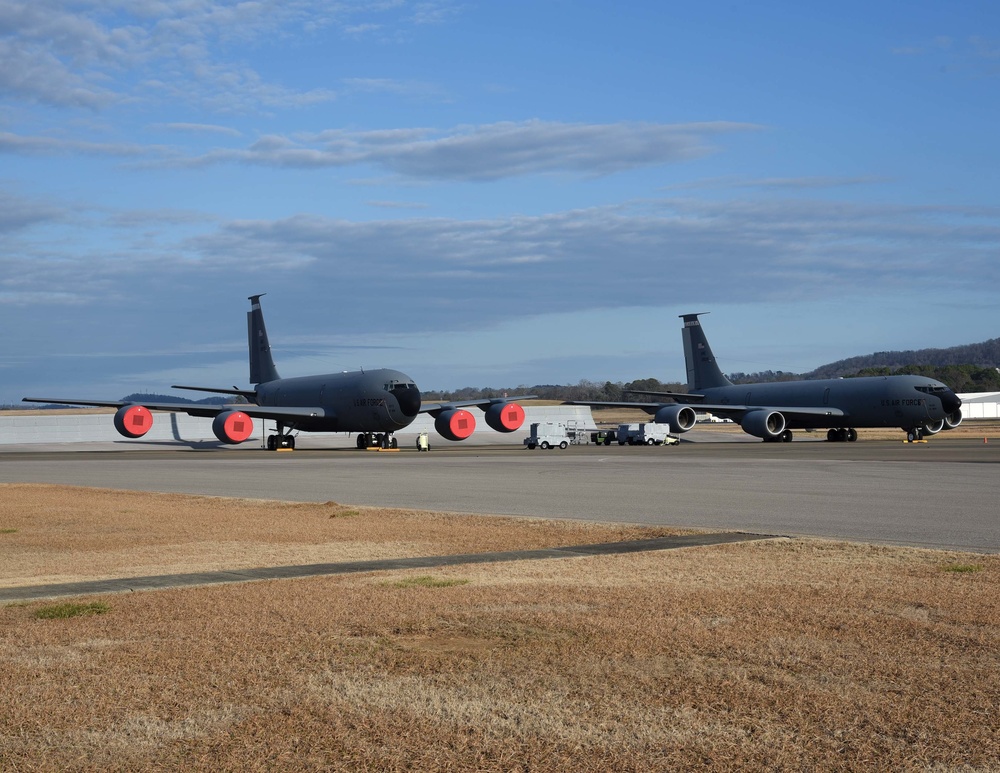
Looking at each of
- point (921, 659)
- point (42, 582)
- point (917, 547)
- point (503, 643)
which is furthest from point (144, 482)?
point (921, 659)

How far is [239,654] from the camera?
7.32 m

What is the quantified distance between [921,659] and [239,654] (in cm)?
459

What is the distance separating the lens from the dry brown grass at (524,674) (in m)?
5.32

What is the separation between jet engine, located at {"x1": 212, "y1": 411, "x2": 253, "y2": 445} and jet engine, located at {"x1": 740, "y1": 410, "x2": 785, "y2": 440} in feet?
93.3

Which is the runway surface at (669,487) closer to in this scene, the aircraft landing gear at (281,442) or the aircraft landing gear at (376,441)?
the aircraft landing gear at (376,441)

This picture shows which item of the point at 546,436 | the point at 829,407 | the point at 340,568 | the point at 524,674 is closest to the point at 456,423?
the point at 546,436

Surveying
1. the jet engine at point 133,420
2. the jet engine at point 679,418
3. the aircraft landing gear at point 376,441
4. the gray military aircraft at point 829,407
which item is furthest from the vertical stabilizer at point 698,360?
the jet engine at point 133,420

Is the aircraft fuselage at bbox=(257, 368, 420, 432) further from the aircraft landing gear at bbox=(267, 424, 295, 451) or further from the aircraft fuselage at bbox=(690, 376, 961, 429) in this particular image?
the aircraft fuselage at bbox=(690, 376, 961, 429)

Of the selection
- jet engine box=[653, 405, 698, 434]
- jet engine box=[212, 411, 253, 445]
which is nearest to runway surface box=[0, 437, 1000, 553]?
jet engine box=[212, 411, 253, 445]

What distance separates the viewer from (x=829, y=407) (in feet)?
205

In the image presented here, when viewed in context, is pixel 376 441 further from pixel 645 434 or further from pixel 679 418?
pixel 679 418

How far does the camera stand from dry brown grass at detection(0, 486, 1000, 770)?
5.32 meters

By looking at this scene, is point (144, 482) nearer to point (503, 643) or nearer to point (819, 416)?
point (503, 643)

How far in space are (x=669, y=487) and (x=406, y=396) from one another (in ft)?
102
